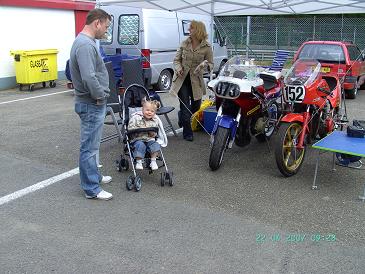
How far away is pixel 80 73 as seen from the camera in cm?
403

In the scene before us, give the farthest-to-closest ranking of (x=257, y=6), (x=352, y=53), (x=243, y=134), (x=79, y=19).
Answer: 1. (x=79, y=19)
2. (x=352, y=53)
3. (x=257, y=6)
4. (x=243, y=134)

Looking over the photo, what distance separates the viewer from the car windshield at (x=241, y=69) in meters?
5.47

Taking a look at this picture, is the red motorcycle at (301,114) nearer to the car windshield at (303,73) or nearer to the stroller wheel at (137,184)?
the car windshield at (303,73)

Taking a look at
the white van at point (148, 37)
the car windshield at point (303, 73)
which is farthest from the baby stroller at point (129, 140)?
the white van at point (148, 37)

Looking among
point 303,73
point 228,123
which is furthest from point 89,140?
point 303,73

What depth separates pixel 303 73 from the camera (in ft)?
18.3

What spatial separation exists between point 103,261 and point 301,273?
1.51 m

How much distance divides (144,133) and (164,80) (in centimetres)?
699

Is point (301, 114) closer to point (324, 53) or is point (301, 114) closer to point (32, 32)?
point (324, 53)

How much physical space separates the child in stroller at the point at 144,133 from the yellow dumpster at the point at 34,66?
8.10m

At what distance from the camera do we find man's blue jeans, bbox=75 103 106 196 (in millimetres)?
4223

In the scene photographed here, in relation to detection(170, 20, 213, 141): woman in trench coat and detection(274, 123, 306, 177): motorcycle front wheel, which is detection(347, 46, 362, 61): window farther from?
detection(274, 123, 306, 177): motorcycle front wheel

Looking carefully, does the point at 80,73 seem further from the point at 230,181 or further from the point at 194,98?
the point at 194,98

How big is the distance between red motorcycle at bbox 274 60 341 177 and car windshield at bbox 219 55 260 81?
1.50 feet
